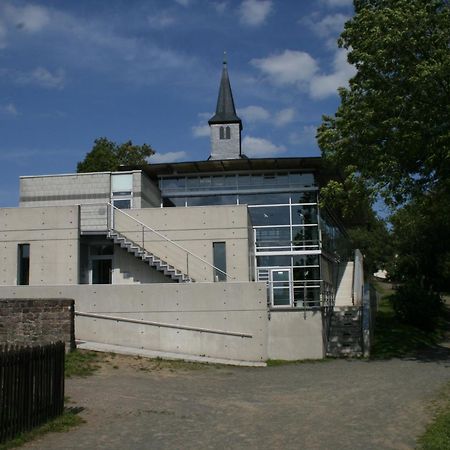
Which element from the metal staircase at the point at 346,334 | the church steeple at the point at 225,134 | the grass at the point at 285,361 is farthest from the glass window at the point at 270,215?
the church steeple at the point at 225,134

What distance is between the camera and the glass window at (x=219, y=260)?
84.1 ft

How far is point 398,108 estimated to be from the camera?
2147cm

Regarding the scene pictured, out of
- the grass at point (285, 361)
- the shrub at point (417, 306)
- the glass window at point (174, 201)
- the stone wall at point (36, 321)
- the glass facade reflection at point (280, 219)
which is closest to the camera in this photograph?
the stone wall at point (36, 321)

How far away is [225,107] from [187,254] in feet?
71.0

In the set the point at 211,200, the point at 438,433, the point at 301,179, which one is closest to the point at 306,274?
the point at 301,179

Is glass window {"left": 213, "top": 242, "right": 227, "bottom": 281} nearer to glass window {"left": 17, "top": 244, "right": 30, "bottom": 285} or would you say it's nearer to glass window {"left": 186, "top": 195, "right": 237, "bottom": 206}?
glass window {"left": 186, "top": 195, "right": 237, "bottom": 206}

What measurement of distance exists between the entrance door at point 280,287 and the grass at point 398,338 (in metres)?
4.21

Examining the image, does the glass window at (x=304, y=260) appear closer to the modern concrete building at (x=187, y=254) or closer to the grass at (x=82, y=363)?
the modern concrete building at (x=187, y=254)

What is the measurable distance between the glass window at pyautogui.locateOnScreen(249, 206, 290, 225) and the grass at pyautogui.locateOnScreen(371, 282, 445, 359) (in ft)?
22.8

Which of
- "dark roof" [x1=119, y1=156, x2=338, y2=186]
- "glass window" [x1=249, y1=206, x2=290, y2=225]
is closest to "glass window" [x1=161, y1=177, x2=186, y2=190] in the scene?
"dark roof" [x1=119, y1=156, x2=338, y2=186]

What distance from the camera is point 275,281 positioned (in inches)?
1071

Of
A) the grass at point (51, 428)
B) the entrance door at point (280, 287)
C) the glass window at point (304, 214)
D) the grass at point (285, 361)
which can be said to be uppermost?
the glass window at point (304, 214)

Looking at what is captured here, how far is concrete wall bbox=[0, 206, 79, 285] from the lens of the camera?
982 inches

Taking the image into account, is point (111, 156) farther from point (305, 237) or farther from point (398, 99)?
point (398, 99)
